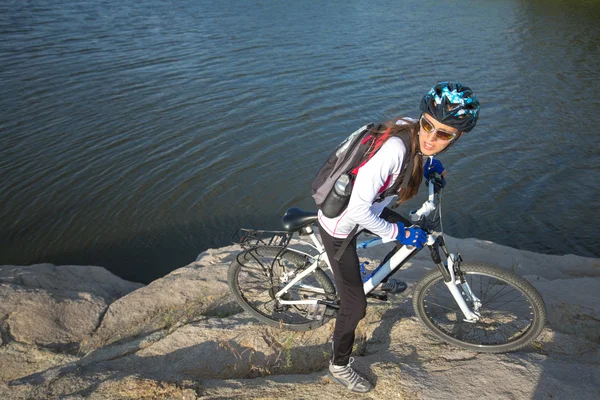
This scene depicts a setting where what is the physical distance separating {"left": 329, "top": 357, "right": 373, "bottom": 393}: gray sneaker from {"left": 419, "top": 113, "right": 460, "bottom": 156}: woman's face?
1.87 m

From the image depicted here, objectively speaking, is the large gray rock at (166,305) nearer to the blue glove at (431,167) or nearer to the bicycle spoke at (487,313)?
the bicycle spoke at (487,313)

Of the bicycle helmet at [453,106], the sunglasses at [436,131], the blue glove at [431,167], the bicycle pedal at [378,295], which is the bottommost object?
the bicycle pedal at [378,295]

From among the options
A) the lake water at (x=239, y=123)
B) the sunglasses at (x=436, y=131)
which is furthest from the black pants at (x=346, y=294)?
the lake water at (x=239, y=123)

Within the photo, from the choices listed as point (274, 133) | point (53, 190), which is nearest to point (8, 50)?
point (53, 190)

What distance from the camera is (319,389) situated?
12.8 feet

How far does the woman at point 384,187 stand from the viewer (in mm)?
3307

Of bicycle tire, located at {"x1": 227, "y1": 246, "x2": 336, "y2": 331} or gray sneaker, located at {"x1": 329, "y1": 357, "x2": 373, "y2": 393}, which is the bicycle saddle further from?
gray sneaker, located at {"x1": 329, "y1": 357, "x2": 373, "y2": 393}

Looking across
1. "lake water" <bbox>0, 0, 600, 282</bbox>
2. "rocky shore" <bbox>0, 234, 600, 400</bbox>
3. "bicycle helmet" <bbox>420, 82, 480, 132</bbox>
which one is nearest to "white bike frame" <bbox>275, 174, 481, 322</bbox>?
"rocky shore" <bbox>0, 234, 600, 400</bbox>

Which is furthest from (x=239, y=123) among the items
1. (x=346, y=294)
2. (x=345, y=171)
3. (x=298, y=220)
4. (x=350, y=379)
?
(x=350, y=379)

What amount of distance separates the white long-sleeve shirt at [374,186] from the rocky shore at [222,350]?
130 cm

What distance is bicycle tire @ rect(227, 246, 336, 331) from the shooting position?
4695 mm

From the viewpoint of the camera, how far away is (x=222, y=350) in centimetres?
450

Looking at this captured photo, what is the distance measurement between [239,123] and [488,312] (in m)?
9.01

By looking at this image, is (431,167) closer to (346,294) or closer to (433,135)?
(433,135)
